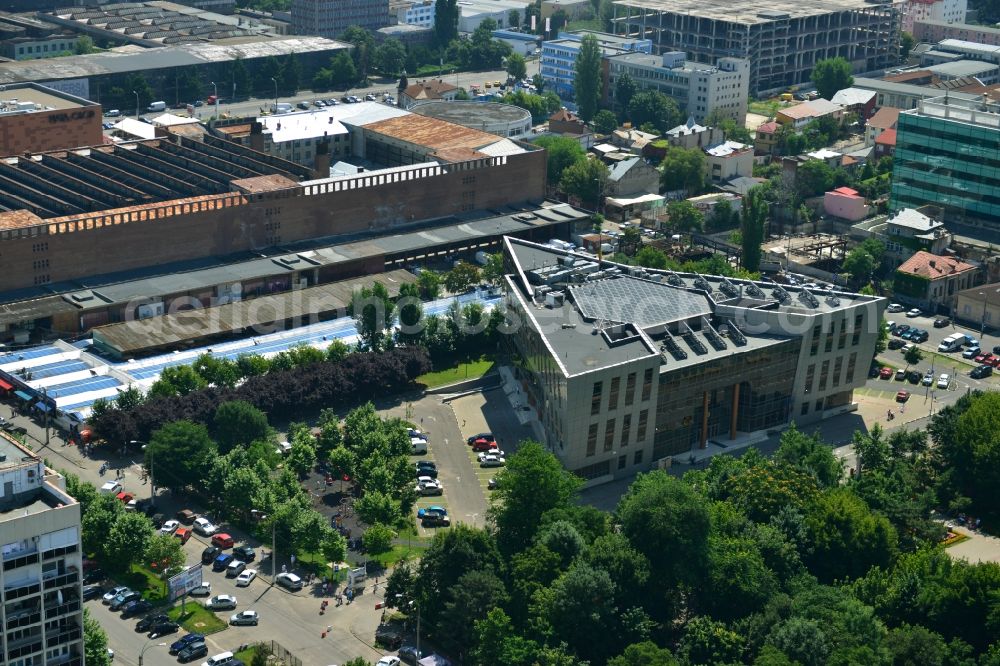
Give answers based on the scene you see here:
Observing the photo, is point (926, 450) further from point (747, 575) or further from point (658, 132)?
point (658, 132)

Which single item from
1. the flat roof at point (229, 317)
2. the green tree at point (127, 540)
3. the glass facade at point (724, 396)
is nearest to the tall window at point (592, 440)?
the glass facade at point (724, 396)

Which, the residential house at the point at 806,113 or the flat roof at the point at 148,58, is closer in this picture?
the flat roof at the point at 148,58

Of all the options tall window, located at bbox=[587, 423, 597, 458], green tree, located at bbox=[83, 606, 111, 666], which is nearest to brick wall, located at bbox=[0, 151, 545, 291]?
tall window, located at bbox=[587, 423, 597, 458]

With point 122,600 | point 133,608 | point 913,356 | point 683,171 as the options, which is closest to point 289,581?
point 133,608

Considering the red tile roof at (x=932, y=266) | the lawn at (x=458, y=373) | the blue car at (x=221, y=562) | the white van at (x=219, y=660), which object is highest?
the red tile roof at (x=932, y=266)

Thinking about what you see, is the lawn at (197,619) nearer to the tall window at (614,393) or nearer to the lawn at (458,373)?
the tall window at (614,393)

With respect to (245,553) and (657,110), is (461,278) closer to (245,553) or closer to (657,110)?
(245,553)

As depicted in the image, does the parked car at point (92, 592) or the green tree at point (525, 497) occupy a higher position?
the green tree at point (525, 497)
